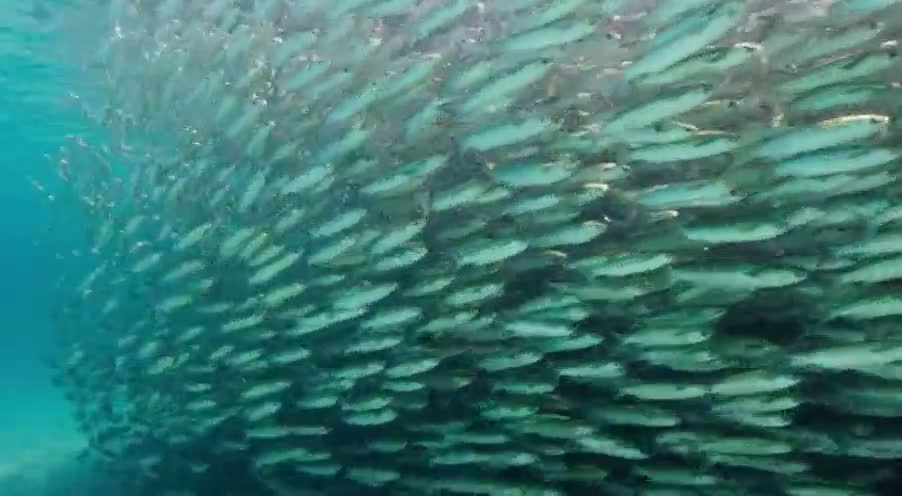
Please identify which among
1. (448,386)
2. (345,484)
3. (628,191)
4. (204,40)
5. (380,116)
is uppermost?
(204,40)

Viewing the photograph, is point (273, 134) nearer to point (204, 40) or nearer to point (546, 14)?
point (204, 40)

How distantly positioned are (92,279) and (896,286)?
359 inches

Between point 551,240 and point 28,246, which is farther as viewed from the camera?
point 28,246

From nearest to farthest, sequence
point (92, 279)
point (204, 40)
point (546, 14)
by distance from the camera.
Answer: point (546, 14), point (204, 40), point (92, 279)

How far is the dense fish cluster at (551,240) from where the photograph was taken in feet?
16.1

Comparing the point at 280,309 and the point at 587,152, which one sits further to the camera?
the point at 280,309

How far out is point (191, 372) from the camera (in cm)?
887

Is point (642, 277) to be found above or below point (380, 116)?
below

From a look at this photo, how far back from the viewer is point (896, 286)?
5.27 meters

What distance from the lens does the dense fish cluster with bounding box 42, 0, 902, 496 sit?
4906 millimetres

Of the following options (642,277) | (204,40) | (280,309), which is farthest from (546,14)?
(204,40)

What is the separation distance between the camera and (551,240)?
18.1 ft

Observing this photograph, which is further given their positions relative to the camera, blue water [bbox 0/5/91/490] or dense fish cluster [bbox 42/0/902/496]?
blue water [bbox 0/5/91/490]

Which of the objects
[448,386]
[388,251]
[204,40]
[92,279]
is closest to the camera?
[388,251]
